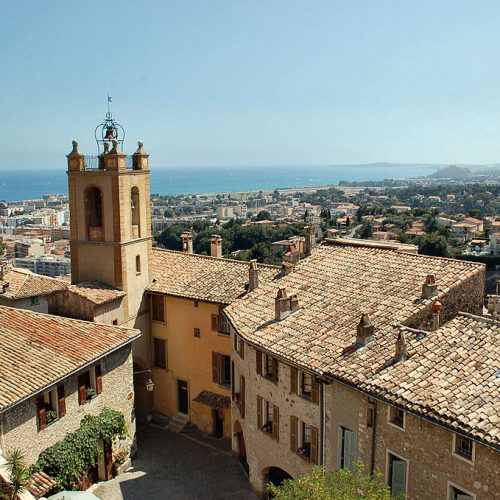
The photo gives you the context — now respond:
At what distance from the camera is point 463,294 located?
21.3 meters

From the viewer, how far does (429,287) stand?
19.9 m

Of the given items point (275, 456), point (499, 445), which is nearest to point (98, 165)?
point (275, 456)

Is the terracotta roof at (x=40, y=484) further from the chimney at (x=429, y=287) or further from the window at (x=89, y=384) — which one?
the chimney at (x=429, y=287)

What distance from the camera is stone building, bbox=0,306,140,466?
1966 centimetres

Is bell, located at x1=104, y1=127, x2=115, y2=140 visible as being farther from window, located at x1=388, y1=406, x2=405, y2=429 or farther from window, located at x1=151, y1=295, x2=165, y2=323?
window, located at x1=388, y1=406, x2=405, y2=429

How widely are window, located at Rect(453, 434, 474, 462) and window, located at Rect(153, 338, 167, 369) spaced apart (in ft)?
60.5

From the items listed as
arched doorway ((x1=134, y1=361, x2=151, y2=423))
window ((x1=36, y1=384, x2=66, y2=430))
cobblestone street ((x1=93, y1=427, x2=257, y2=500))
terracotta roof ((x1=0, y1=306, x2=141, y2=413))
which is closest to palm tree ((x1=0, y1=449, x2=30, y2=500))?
terracotta roof ((x1=0, y1=306, x2=141, y2=413))

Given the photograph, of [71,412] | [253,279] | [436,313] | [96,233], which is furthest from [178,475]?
[436,313]

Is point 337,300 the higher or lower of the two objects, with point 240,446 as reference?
higher

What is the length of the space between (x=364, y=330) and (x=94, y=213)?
16437 millimetres

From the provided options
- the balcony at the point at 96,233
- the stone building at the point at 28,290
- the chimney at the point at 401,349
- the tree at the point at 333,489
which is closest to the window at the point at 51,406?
the stone building at the point at 28,290

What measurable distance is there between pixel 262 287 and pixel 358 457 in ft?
31.9

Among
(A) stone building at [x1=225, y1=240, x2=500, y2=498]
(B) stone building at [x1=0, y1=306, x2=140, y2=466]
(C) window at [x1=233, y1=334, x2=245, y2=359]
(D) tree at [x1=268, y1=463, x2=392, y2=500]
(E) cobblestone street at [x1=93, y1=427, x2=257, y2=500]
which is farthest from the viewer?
(E) cobblestone street at [x1=93, y1=427, x2=257, y2=500]

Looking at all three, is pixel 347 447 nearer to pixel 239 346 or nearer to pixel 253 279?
pixel 239 346
